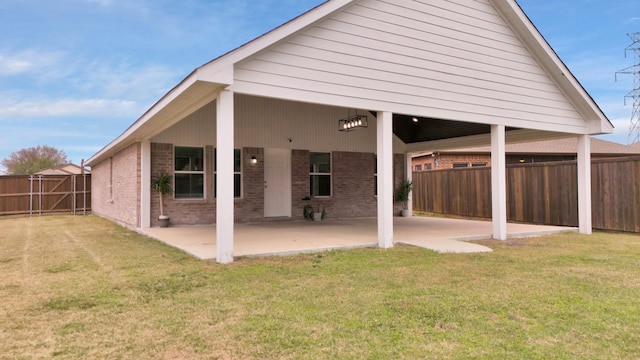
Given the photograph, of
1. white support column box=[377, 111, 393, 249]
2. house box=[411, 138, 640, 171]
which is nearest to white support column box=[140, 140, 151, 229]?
white support column box=[377, 111, 393, 249]

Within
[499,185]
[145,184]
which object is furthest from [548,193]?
[145,184]

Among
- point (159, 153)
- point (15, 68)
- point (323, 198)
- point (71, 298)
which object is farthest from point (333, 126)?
point (15, 68)

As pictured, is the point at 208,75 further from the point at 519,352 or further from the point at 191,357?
the point at 519,352

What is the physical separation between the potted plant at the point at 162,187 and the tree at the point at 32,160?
31.0 meters

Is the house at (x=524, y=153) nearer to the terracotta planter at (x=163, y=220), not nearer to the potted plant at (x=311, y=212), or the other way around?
the potted plant at (x=311, y=212)

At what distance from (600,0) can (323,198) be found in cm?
1750

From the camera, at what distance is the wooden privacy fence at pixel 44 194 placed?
1709cm

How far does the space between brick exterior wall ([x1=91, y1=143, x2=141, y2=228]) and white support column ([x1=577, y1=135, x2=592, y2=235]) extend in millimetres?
11084

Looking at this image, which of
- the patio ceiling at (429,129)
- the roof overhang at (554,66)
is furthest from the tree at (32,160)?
the roof overhang at (554,66)

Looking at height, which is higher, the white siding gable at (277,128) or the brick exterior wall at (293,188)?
the white siding gable at (277,128)

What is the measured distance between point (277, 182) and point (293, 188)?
1.81 ft

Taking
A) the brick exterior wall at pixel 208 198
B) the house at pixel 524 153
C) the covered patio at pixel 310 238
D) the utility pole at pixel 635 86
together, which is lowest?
the covered patio at pixel 310 238

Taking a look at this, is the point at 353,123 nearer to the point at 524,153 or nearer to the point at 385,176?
the point at 385,176

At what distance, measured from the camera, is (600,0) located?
1969 cm
